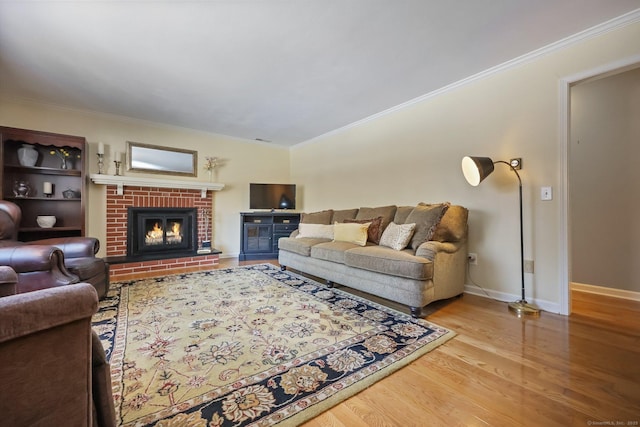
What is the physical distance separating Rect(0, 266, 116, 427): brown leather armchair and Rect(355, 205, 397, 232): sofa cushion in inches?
111

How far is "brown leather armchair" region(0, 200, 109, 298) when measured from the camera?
193cm

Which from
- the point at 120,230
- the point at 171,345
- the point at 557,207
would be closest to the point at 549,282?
the point at 557,207

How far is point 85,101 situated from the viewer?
347 cm

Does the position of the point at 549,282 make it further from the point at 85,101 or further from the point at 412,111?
the point at 85,101

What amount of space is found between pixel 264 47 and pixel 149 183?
298cm

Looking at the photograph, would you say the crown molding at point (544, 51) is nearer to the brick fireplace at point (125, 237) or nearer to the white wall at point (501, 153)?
the white wall at point (501, 153)

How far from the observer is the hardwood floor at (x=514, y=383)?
1.12 metres

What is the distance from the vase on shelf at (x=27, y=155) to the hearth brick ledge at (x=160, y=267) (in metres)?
1.64

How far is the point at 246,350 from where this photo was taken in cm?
164

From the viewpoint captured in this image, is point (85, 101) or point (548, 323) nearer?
point (548, 323)

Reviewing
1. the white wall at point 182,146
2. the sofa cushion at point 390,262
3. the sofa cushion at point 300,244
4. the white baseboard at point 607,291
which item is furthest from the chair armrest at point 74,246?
the white baseboard at point 607,291

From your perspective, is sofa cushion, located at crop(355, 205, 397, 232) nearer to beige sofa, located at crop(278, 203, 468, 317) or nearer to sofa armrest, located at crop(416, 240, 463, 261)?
beige sofa, located at crop(278, 203, 468, 317)

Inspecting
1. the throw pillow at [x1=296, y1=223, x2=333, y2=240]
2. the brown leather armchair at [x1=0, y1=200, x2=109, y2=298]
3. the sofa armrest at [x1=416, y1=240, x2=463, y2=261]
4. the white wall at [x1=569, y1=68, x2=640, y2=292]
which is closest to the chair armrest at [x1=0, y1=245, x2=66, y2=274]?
the brown leather armchair at [x1=0, y1=200, x2=109, y2=298]

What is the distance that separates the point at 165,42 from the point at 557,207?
12.0 feet
